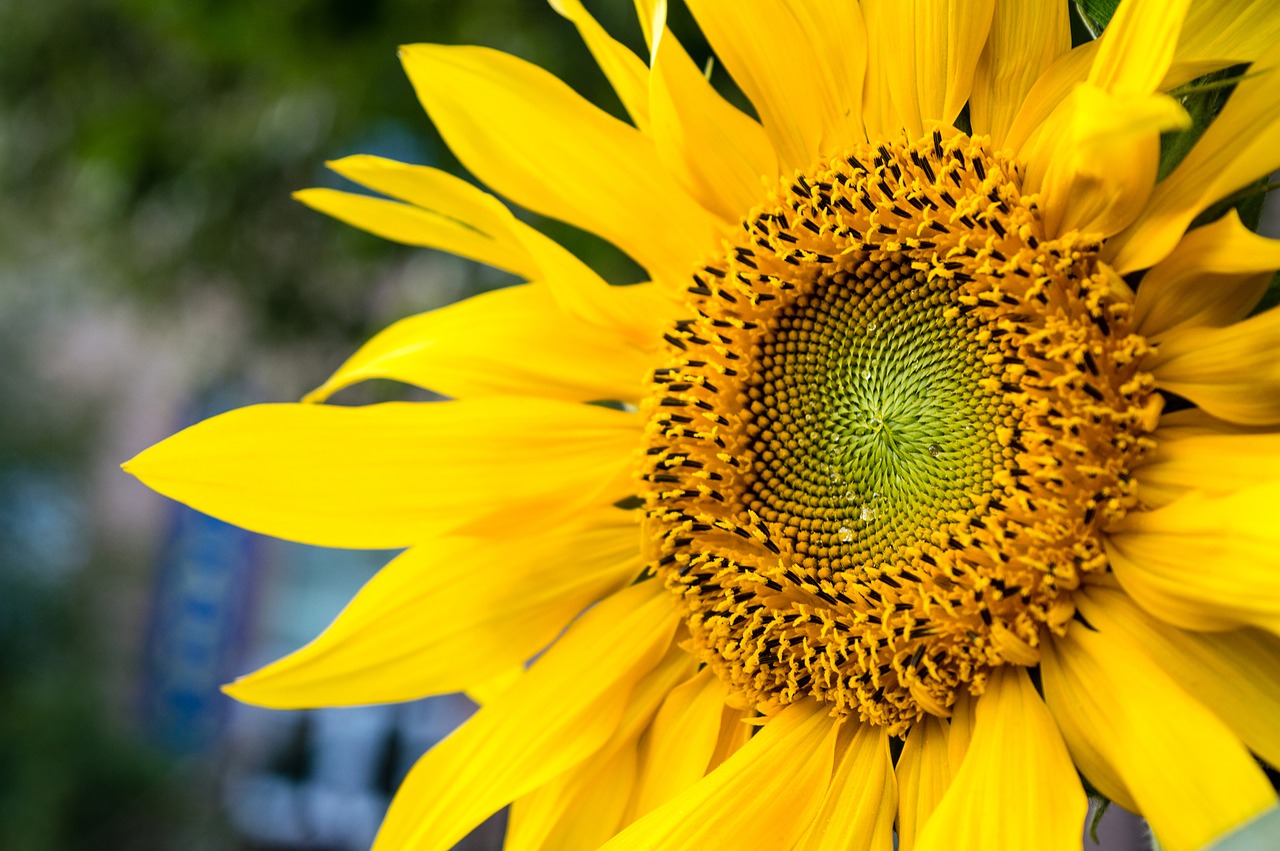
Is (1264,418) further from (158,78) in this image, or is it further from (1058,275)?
(158,78)

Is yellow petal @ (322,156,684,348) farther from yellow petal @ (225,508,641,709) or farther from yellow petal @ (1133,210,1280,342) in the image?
yellow petal @ (1133,210,1280,342)

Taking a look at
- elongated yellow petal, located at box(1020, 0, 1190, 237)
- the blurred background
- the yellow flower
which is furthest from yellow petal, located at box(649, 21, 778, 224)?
the blurred background

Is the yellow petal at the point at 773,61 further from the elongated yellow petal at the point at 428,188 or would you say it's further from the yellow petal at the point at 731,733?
the yellow petal at the point at 731,733

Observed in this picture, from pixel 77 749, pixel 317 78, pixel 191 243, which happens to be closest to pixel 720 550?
pixel 317 78

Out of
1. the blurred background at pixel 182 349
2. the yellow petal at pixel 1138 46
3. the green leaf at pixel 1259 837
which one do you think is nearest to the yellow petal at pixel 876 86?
the yellow petal at pixel 1138 46

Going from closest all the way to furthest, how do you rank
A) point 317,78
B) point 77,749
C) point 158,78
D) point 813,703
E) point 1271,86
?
point 1271,86 → point 813,703 → point 317,78 → point 158,78 → point 77,749

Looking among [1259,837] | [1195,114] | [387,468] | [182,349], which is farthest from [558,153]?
[182,349]

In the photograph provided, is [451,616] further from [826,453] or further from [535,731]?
[826,453]
